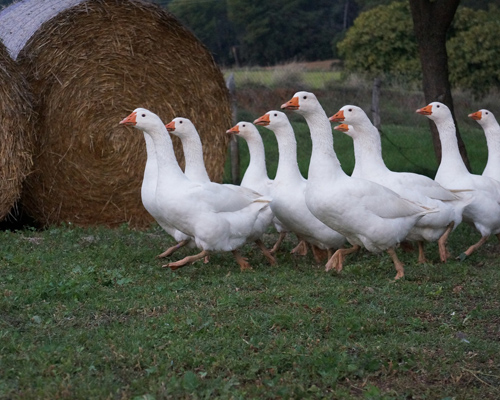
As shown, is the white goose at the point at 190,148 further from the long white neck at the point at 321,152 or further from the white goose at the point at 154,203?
the long white neck at the point at 321,152

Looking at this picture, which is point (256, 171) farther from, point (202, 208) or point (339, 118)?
point (202, 208)

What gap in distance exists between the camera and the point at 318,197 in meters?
7.54

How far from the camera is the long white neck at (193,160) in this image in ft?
28.8

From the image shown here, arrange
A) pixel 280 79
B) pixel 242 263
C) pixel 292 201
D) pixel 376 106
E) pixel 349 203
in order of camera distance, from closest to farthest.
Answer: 1. pixel 349 203
2. pixel 242 263
3. pixel 292 201
4. pixel 376 106
5. pixel 280 79

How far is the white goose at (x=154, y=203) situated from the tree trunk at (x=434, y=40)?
4.43 metres

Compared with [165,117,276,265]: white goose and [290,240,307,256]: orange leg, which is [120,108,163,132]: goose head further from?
[290,240,307,256]: orange leg

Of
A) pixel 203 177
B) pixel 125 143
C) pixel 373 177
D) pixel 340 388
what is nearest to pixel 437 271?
pixel 373 177

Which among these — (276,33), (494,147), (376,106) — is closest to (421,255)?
(494,147)

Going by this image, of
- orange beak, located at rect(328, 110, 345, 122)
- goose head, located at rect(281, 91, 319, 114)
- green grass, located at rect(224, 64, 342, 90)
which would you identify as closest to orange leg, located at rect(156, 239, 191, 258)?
goose head, located at rect(281, 91, 319, 114)

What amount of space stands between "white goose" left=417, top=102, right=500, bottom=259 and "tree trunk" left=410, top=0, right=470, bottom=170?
222cm

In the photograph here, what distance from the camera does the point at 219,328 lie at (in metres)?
5.60

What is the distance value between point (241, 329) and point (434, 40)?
707 centimetres

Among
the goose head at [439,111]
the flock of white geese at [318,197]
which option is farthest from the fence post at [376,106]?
the goose head at [439,111]

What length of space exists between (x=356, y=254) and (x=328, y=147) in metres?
1.71
